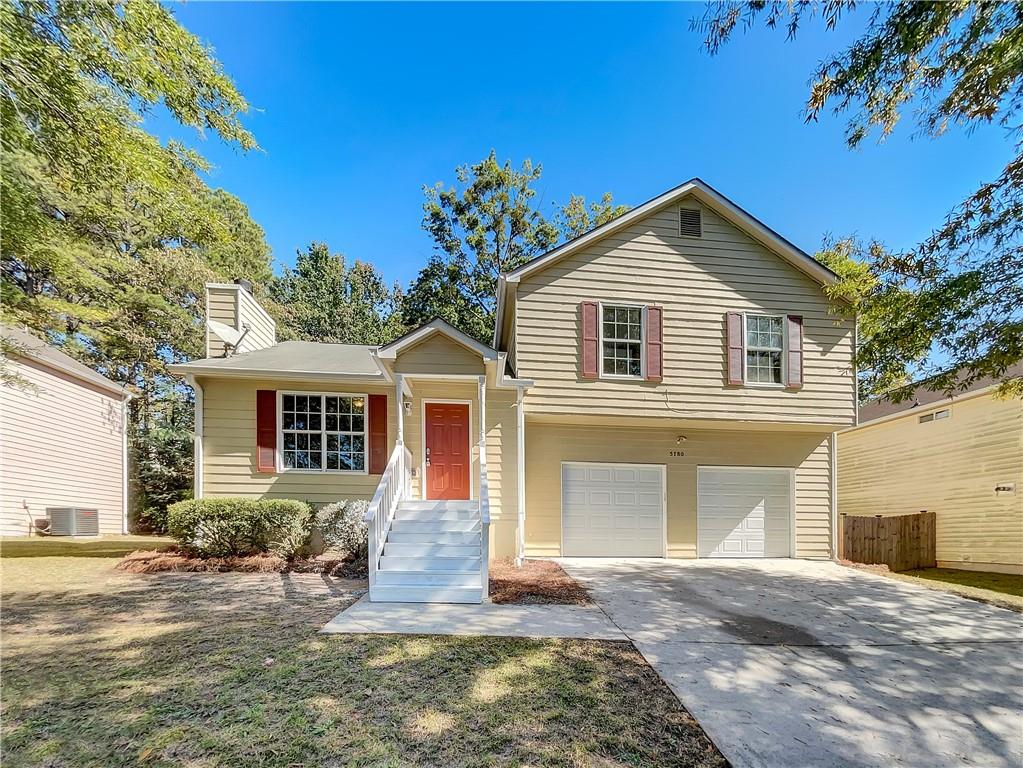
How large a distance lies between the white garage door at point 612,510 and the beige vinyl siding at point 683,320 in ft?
5.30

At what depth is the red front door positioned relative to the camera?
866 centimetres

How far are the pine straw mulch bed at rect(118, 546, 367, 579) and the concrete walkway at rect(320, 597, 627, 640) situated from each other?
1821 millimetres

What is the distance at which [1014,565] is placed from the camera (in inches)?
378

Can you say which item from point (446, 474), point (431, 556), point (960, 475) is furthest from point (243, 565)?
point (960, 475)

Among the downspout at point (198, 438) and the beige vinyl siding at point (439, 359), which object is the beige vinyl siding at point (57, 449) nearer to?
the downspout at point (198, 438)

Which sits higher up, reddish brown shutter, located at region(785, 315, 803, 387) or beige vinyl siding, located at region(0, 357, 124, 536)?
reddish brown shutter, located at region(785, 315, 803, 387)

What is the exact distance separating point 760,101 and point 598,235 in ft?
11.3

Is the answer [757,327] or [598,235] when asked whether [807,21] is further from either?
[757,327]

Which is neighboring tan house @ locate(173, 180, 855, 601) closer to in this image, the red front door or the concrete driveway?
the red front door

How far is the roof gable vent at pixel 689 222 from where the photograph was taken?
9453 millimetres

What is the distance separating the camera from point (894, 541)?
10.5 metres

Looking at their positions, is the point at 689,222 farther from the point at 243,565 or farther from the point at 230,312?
the point at 243,565

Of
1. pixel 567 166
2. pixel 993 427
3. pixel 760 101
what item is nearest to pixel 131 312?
pixel 567 166

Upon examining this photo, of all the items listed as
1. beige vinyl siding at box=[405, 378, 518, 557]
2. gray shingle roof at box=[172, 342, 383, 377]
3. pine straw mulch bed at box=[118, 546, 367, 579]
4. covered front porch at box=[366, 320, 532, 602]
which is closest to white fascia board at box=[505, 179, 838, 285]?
covered front porch at box=[366, 320, 532, 602]
